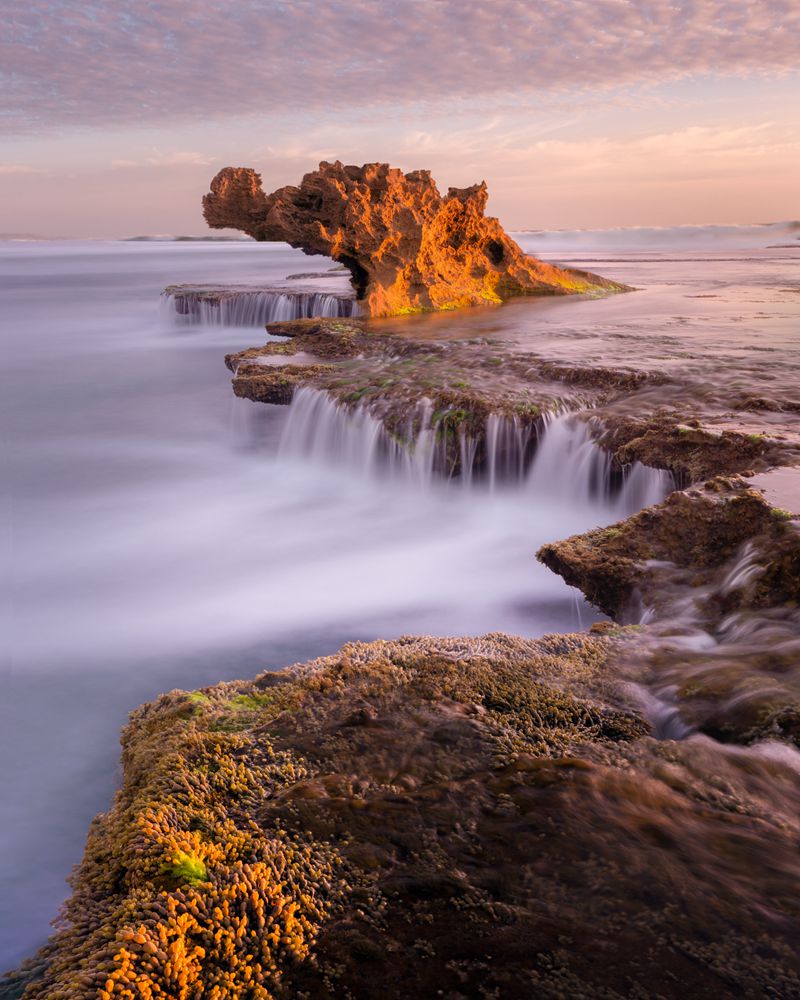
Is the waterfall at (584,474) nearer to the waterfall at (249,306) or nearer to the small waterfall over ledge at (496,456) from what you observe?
the small waterfall over ledge at (496,456)

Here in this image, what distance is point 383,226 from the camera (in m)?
17.1

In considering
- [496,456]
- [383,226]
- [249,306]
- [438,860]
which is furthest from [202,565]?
[249,306]

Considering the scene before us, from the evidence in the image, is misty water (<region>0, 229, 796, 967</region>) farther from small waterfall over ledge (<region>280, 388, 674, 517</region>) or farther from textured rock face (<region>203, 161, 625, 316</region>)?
textured rock face (<region>203, 161, 625, 316</region>)

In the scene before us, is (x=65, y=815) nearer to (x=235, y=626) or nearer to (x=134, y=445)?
(x=235, y=626)

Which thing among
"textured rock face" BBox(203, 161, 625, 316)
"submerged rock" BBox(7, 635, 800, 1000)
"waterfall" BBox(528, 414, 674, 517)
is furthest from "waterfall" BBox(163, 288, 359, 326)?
"submerged rock" BBox(7, 635, 800, 1000)

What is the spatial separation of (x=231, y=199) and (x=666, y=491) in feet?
50.0

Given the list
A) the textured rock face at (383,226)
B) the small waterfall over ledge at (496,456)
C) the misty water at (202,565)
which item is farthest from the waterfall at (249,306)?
the small waterfall over ledge at (496,456)

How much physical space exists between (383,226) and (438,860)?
16.5 m

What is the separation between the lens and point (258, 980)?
201 centimetres

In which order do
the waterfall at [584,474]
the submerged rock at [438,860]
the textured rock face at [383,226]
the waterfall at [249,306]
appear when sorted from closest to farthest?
1. the submerged rock at [438,860]
2. the waterfall at [584,474]
3. the textured rock face at [383,226]
4. the waterfall at [249,306]

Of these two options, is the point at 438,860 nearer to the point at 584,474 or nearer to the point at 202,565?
the point at 202,565

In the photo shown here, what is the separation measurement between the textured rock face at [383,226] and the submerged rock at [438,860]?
1524cm

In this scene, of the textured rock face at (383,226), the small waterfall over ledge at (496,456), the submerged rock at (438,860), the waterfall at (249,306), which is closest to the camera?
the submerged rock at (438,860)

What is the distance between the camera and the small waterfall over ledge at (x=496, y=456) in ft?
26.6
